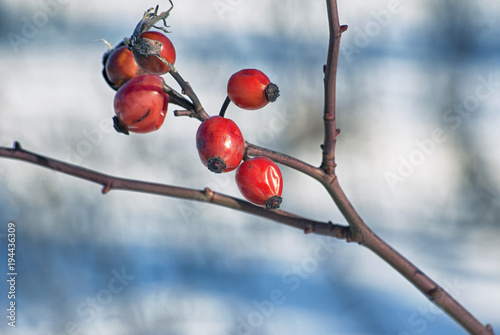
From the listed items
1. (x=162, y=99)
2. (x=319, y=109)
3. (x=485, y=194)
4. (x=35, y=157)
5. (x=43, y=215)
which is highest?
(x=319, y=109)

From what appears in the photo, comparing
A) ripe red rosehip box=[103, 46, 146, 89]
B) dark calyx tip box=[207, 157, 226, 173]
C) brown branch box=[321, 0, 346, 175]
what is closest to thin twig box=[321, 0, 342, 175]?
brown branch box=[321, 0, 346, 175]

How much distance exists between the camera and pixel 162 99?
556 mm

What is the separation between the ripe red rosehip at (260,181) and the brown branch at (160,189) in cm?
1

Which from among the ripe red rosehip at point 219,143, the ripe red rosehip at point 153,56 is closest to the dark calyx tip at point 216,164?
the ripe red rosehip at point 219,143

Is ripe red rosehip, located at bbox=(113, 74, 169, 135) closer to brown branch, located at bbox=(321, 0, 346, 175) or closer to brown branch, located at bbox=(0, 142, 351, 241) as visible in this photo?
brown branch, located at bbox=(0, 142, 351, 241)

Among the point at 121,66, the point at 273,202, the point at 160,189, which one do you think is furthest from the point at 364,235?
the point at 121,66

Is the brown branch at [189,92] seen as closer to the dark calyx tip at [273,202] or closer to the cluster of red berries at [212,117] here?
the cluster of red berries at [212,117]

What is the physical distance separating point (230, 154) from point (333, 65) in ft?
0.44

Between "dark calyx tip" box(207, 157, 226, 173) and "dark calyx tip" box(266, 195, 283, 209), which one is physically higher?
"dark calyx tip" box(207, 157, 226, 173)

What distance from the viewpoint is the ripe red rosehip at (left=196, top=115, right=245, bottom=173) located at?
509 mm

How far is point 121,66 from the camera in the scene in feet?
1.95

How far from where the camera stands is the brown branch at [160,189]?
493 millimetres

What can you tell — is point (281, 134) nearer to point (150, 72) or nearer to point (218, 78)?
point (218, 78)

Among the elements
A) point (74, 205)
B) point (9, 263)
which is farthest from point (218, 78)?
point (9, 263)
